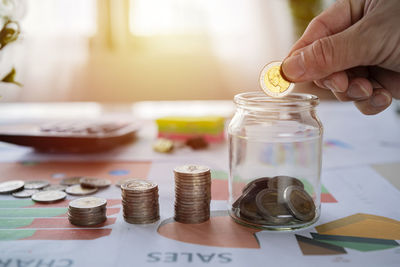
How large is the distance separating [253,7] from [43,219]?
10.0ft

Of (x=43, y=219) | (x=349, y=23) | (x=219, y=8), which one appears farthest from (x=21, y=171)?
(x=219, y=8)

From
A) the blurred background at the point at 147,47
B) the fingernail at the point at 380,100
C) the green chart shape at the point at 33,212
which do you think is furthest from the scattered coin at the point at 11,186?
the blurred background at the point at 147,47

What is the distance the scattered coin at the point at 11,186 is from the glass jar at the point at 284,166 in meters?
0.52

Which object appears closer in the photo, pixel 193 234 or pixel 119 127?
pixel 193 234

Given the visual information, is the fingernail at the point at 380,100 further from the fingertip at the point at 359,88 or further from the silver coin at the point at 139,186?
the silver coin at the point at 139,186

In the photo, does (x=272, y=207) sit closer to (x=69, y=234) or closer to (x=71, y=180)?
(x=69, y=234)

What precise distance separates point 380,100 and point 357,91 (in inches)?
3.8

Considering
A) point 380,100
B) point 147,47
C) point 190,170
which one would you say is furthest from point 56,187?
point 147,47

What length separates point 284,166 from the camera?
101 cm

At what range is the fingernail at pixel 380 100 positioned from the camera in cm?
116

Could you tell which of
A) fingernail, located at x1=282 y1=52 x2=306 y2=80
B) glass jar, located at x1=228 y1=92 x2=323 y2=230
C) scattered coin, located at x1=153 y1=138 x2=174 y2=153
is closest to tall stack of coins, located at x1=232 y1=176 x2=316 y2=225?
glass jar, located at x1=228 y1=92 x2=323 y2=230

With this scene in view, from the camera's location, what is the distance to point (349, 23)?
Answer: 112cm

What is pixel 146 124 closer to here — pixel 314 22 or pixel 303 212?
pixel 314 22

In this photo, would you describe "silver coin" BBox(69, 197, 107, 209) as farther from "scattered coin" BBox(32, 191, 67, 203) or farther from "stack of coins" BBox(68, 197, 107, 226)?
"scattered coin" BBox(32, 191, 67, 203)
